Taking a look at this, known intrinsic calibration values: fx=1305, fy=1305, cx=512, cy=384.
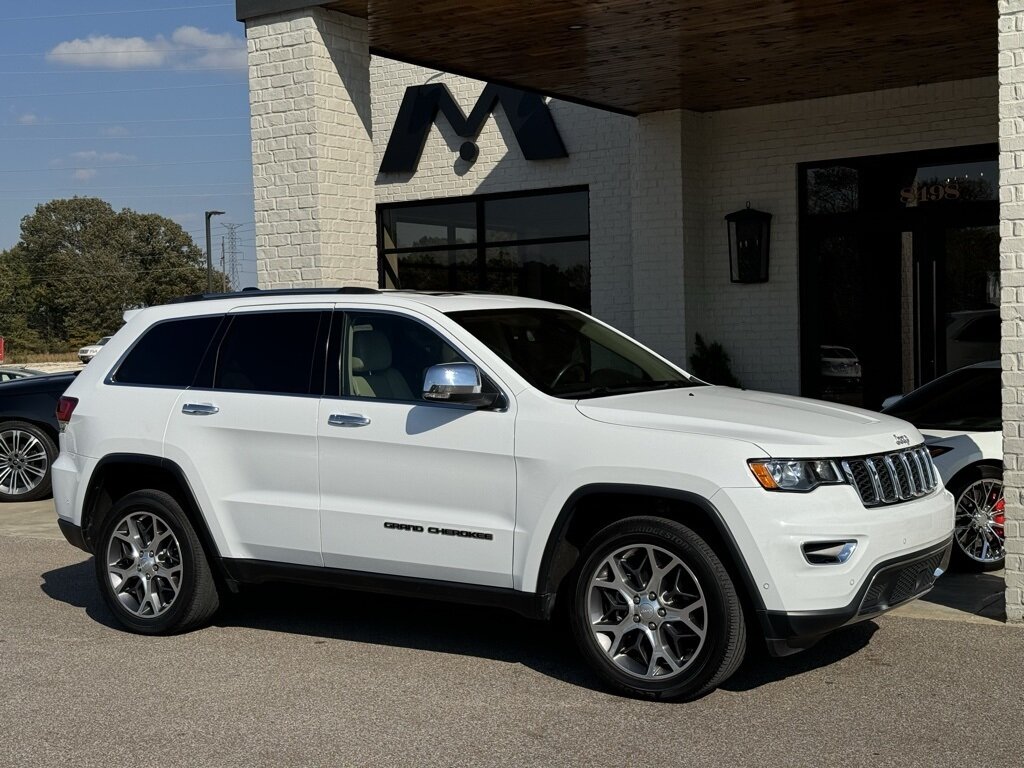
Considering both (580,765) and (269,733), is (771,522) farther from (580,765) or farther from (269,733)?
(269,733)

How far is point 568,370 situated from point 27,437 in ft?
27.9

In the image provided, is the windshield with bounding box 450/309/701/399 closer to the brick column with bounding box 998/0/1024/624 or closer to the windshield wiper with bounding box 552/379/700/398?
the windshield wiper with bounding box 552/379/700/398

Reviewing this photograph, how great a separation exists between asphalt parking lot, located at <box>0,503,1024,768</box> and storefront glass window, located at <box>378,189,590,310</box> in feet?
29.4

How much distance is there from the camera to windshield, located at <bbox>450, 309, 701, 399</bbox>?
649 centimetres

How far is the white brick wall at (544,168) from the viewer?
51.6 feet

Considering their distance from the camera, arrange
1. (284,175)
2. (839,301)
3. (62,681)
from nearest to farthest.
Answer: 1. (62,681)
2. (284,175)
3. (839,301)

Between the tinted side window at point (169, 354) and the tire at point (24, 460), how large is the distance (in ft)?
20.4

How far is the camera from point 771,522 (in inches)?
218

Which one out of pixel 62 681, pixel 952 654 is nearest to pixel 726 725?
pixel 952 654

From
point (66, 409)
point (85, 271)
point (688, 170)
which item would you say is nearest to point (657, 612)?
point (66, 409)

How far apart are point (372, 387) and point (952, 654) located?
10.6ft

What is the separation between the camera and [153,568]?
24.0ft

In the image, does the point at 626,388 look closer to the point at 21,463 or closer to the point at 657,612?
the point at 657,612

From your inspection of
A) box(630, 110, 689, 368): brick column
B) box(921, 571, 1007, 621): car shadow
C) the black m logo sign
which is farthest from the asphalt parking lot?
the black m logo sign
